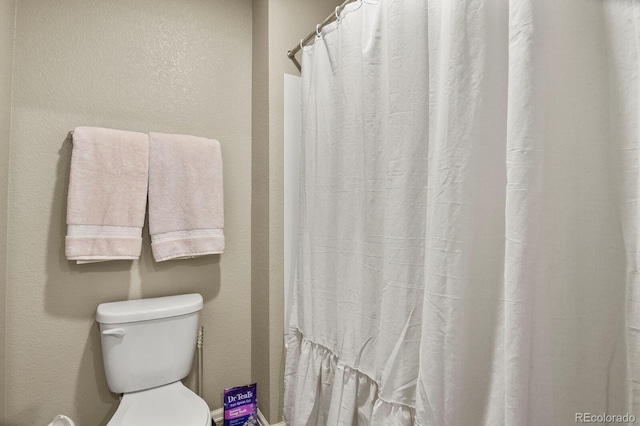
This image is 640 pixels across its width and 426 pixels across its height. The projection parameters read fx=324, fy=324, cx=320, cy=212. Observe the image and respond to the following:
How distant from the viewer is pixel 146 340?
138 cm

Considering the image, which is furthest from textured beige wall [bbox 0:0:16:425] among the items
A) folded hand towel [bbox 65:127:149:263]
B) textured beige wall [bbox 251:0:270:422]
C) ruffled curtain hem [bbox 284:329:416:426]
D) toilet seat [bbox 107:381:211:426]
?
ruffled curtain hem [bbox 284:329:416:426]

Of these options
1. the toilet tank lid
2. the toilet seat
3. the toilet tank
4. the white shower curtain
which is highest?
the white shower curtain

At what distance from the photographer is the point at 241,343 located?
1.78m

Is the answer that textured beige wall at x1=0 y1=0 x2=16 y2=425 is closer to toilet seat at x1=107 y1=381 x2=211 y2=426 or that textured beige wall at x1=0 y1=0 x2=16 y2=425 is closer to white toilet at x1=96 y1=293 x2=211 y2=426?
white toilet at x1=96 y1=293 x2=211 y2=426

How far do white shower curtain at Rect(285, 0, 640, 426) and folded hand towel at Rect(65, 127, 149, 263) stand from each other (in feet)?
3.03

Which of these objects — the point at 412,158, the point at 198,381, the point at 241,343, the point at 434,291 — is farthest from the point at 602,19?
the point at 198,381

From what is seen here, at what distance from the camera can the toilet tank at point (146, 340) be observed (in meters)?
1.33

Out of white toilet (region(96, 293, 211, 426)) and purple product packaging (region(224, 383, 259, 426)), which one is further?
purple product packaging (region(224, 383, 259, 426))

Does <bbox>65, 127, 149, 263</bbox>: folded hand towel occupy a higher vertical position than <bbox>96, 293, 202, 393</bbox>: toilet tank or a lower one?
higher

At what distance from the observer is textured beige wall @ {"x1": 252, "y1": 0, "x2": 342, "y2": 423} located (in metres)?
1.61

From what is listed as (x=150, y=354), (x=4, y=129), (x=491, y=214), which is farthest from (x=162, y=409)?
(x=491, y=214)

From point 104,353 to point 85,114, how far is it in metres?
1.02

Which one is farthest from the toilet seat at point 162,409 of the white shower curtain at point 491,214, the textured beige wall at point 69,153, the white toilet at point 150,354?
the white shower curtain at point 491,214

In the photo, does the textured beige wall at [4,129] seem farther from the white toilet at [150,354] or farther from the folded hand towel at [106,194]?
the white toilet at [150,354]
